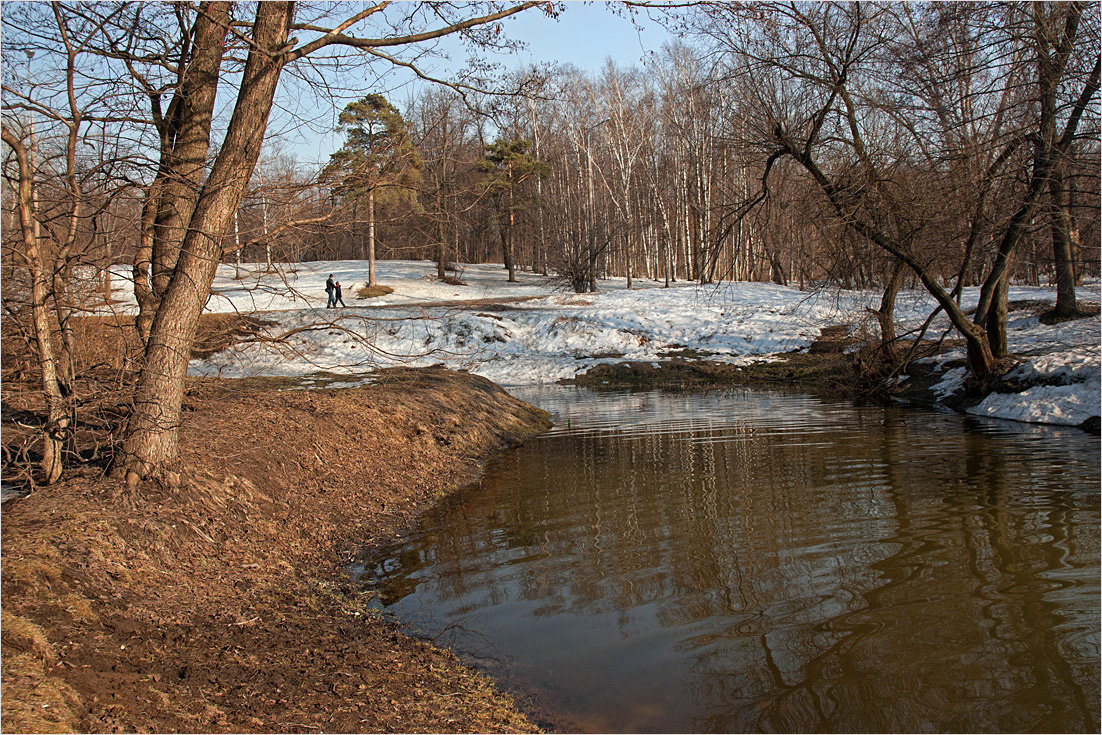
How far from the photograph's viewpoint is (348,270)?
50.3 m

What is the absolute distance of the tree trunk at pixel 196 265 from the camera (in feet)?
18.4

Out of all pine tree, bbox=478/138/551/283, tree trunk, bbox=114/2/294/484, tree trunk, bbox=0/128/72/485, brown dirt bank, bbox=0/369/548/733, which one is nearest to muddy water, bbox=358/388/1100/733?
brown dirt bank, bbox=0/369/548/733

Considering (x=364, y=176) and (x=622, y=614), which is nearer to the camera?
(x=622, y=614)

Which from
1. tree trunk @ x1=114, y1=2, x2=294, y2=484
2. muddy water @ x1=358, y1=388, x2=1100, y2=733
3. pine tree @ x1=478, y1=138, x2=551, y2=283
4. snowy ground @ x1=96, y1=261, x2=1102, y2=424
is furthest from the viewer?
pine tree @ x1=478, y1=138, x2=551, y2=283

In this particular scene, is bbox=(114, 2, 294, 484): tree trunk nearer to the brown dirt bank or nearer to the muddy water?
the brown dirt bank

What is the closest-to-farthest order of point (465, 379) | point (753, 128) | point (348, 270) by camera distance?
point (753, 128)
point (465, 379)
point (348, 270)

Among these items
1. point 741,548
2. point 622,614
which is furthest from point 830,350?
point 622,614

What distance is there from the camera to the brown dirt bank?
3.32 metres

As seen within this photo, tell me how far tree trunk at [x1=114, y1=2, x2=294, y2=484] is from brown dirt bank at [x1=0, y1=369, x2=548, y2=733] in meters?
0.39

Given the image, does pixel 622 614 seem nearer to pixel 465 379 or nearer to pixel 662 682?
pixel 662 682

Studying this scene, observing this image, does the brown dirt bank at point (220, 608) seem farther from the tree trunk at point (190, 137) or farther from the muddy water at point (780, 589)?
the tree trunk at point (190, 137)

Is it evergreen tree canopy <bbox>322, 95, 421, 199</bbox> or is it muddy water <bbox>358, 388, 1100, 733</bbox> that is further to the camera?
evergreen tree canopy <bbox>322, 95, 421, 199</bbox>

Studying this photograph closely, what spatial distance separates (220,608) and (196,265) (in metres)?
2.71

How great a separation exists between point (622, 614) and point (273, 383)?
13.0 m
